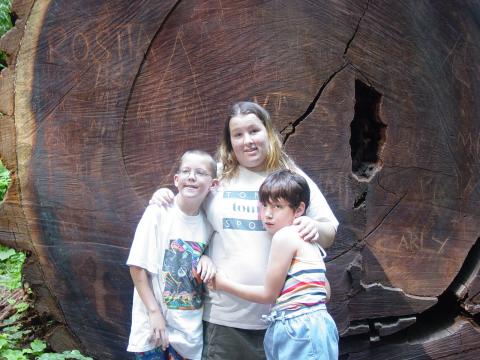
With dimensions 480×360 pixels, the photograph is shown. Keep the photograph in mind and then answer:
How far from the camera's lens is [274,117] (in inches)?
89.5

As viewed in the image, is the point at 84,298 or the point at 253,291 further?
the point at 84,298

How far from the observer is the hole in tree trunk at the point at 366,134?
2.41 meters

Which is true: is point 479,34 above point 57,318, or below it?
above

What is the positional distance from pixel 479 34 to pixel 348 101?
2.42 feet

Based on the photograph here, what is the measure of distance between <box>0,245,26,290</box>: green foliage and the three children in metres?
1.36

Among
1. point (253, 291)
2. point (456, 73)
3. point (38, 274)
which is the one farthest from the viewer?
point (456, 73)

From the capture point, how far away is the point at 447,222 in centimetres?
252

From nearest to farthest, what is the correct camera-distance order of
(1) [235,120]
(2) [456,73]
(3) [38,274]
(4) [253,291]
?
(4) [253,291] → (1) [235,120] → (3) [38,274] → (2) [456,73]

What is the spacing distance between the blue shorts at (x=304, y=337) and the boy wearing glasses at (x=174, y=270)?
0.28m

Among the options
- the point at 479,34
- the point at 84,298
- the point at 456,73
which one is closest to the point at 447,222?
the point at 456,73

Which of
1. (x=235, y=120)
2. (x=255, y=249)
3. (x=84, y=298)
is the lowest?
(x=84, y=298)

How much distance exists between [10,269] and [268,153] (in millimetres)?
1991

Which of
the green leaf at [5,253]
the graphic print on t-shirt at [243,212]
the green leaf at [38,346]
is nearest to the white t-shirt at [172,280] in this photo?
the graphic print on t-shirt at [243,212]

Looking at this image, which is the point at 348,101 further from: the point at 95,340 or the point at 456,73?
the point at 95,340
